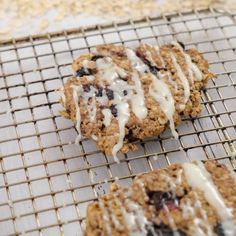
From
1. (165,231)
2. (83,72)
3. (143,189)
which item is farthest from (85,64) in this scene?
(165,231)

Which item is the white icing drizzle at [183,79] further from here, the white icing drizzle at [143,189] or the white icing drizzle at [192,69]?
the white icing drizzle at [143,189]

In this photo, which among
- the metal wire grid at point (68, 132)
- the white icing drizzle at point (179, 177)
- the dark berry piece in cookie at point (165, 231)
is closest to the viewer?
the dark berry piece in cookie at point (165, 231)

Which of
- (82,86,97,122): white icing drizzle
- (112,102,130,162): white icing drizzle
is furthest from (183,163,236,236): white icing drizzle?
(82,86,97,122): white icing drizzle

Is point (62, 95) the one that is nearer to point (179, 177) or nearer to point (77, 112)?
point (77, 112)

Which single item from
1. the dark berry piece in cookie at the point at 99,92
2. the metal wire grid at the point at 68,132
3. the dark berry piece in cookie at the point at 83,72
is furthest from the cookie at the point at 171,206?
the dark berry piece in cookie at the point at 83,72

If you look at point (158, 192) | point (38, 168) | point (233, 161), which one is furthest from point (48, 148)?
point (233, 161)

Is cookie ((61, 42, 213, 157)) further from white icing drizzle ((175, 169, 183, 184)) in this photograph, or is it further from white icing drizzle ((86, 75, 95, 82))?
white icing drizzle ((175, 169, 183, 184))

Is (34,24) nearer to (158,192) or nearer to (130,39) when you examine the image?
(130,39)
